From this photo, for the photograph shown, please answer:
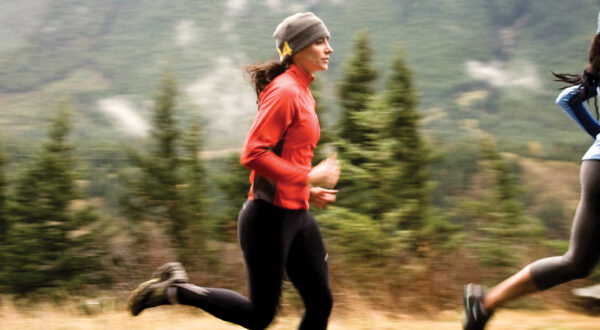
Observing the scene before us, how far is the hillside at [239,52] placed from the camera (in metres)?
134

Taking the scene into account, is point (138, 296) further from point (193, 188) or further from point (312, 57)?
point (193, 188)

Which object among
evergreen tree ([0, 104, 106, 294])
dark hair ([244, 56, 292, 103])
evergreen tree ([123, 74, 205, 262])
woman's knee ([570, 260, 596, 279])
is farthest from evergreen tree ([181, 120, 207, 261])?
woman's knee ([570, 260, 596, 279])

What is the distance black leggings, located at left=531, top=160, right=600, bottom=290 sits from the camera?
2.51 metres

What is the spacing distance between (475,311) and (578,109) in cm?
101

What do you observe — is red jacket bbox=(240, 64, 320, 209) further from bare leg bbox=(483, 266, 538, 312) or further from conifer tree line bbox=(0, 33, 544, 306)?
conifer tree line bbox=(0, 33, 544, 306)

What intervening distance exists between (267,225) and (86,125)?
13714 centimetres

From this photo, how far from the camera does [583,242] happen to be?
2.56 metres

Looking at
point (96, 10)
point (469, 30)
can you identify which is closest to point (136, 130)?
point (96, 10)

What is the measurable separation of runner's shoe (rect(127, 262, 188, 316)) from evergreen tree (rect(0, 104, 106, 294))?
72.1ft

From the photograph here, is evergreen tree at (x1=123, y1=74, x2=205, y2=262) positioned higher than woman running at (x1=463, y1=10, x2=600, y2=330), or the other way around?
woman running at (x1=463, y1=10, x2=600, y2=330)

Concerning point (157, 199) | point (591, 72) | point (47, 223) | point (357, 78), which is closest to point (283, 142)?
point (591, 72)

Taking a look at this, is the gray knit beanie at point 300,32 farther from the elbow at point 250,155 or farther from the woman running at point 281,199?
the elbow at point 250,155

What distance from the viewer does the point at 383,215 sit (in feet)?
26.2

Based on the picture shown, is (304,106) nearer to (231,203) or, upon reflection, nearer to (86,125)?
(231,203)
